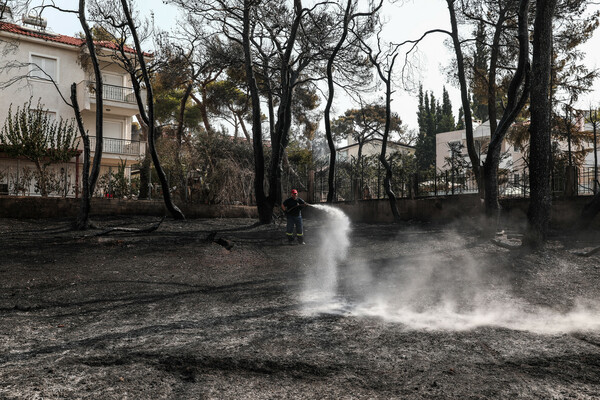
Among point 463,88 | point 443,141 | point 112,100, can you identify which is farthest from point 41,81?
point 443,141

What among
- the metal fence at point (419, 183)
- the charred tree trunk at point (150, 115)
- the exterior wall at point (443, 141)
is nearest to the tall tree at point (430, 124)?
the exterior wall at point (443, 141)

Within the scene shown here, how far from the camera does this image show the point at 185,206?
17.2 m

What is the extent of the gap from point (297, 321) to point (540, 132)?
7.37m

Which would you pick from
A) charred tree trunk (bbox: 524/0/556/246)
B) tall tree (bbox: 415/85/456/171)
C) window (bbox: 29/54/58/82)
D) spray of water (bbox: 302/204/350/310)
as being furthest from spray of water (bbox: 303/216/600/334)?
tall tree (bbox: 415/85/456/171)

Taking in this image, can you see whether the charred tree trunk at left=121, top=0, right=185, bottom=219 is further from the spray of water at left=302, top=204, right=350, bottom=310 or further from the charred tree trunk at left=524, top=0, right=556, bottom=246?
the charred tree trunk at left=524, top=0, right=556, bottom=246

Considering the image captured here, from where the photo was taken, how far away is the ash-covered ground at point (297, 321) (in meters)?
3.61

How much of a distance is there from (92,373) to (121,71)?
27828 millimetres

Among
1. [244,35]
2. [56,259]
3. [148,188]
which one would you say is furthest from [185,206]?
[56,259]

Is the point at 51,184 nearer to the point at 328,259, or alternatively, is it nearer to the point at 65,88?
the point at 328,259

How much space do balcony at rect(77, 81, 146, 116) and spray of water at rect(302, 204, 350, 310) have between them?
1484 centimetres

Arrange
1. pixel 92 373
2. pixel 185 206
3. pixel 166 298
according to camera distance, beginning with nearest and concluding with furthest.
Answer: pixel 92 373 < pixel 166 298 < pixel 185 206

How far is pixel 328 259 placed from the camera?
10273mm

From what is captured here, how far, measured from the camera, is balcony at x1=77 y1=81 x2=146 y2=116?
26.0 m

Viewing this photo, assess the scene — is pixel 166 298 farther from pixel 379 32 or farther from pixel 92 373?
pixel 379 32
